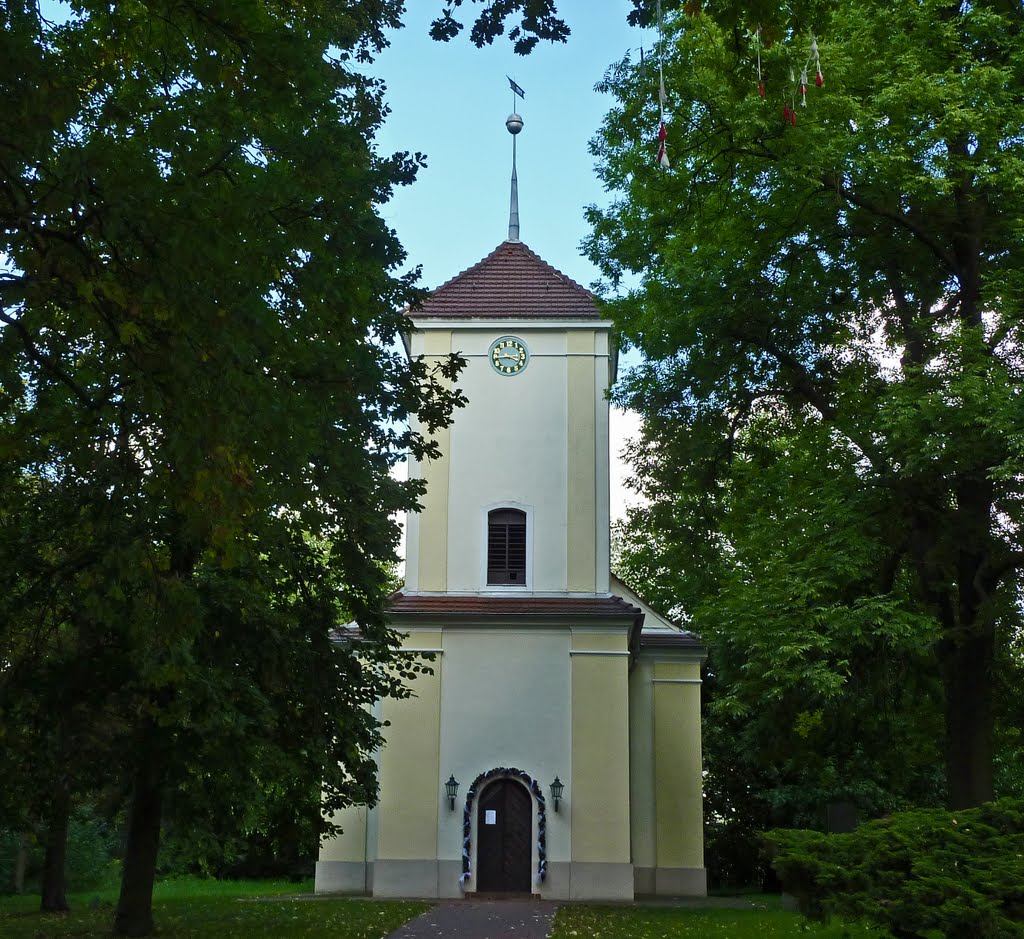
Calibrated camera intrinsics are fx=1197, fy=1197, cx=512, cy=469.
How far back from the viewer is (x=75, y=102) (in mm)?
6895

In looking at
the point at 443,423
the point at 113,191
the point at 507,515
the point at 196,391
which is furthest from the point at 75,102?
the point at 507,515

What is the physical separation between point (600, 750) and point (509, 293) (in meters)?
9.13

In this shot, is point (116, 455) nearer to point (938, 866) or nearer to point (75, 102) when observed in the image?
point (75, 102)

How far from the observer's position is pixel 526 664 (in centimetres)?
2133

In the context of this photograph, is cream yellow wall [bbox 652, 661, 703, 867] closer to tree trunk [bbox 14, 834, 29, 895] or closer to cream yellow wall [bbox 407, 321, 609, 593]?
cream yellow wall [bbox 407, 321, 609, 593]

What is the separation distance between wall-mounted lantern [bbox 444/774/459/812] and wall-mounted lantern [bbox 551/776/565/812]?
1.68 meters

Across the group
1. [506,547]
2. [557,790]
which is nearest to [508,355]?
[506,547]

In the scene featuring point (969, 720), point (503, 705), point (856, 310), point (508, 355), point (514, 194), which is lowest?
point (969, 720)

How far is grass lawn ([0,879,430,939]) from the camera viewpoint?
14.2 m

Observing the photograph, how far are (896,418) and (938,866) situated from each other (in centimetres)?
774

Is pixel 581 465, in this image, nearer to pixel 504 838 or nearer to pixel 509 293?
pixel 509 293

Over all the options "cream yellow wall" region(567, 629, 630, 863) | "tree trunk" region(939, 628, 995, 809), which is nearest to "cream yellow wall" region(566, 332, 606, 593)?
"cream yellow wall" region(567, 629, 630, 863)

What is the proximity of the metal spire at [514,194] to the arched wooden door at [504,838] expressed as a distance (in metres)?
11.9

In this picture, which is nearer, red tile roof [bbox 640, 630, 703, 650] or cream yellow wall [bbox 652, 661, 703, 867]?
cream yellow wall [bbox 652, 661, 703, 867]
